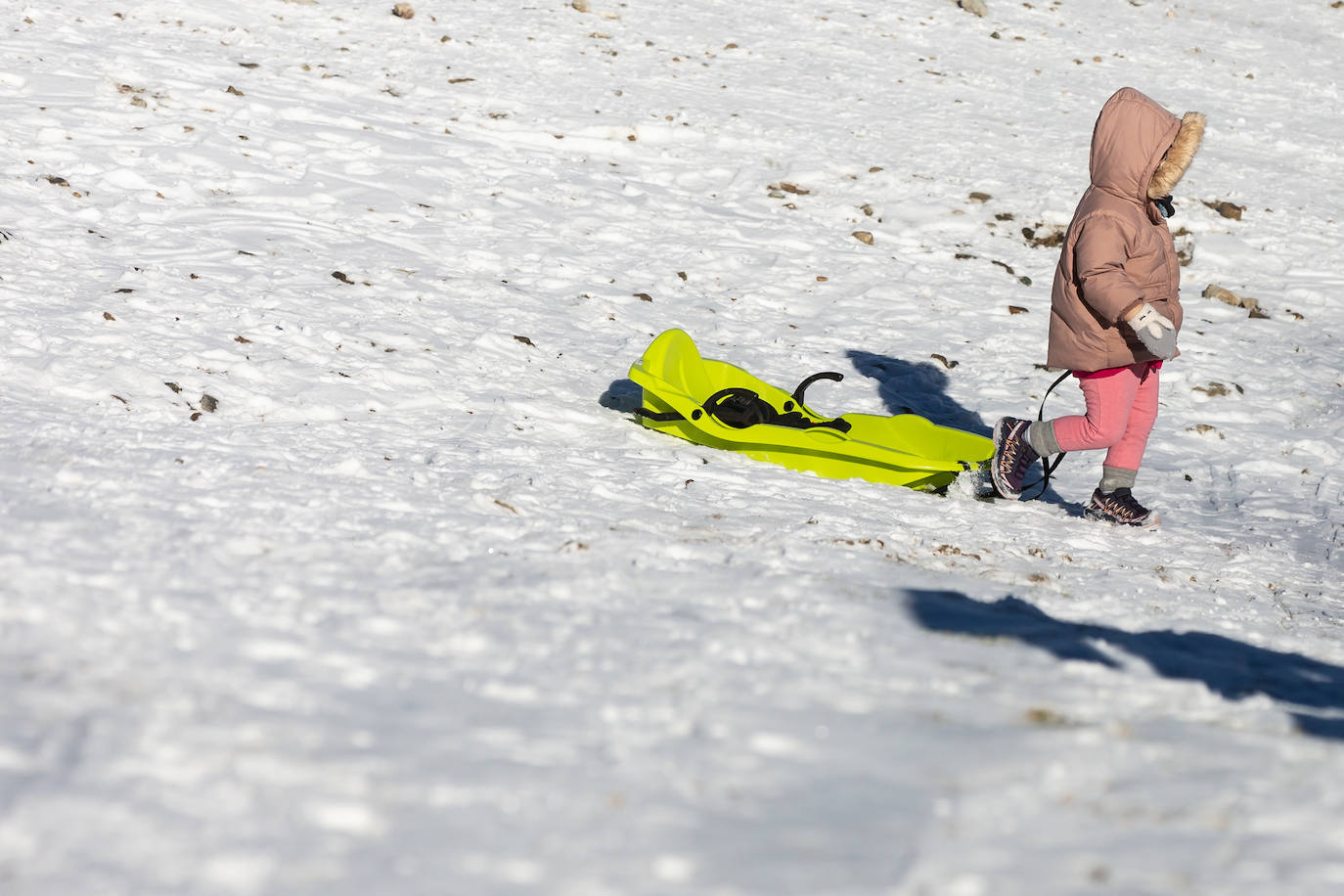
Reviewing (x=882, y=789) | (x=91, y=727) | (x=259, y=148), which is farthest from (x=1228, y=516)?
(x=259, y=148)

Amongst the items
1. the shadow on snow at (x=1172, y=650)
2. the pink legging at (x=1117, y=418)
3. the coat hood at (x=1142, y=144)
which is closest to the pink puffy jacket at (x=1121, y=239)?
the coat hood at (x=1142, y=144)

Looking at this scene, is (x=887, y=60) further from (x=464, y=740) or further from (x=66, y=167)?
(x=464, y=740)

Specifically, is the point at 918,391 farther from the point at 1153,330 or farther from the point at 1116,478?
the point at 1153,330

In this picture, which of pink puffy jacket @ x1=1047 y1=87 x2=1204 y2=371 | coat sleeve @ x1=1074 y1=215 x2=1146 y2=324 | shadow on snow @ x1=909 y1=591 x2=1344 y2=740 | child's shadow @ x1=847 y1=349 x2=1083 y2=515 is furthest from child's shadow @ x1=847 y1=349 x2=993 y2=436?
shadow on snow @ x1=909 y1=591 x2=1344 y2=740

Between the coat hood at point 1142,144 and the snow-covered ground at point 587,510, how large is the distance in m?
1.43

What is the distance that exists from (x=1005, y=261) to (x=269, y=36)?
23.2 feet

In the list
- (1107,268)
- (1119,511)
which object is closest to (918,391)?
(1119,511)

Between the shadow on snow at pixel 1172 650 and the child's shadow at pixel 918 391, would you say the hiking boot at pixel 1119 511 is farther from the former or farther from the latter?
the shadow on snow at pixel 1172 650

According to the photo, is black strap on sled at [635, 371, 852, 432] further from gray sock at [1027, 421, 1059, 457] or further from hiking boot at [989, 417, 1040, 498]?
gray sock at [1027, 421, 1059, 457]

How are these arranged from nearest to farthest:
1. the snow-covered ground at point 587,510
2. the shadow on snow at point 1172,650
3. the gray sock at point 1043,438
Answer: the snow-covered ground at point 587,510, the shadow on snow at point 1172,650, the gray sock at point 1043,438

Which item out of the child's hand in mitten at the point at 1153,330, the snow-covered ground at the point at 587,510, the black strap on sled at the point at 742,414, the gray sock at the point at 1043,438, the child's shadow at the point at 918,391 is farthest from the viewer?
the child's shadow at the point at 918,391

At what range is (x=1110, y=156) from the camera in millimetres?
4316

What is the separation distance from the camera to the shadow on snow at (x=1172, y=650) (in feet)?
8.77

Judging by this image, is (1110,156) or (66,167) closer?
(1110,156)
